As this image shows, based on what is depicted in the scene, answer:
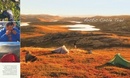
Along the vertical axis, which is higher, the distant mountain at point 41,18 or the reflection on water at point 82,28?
the distant mountain at point 41,18

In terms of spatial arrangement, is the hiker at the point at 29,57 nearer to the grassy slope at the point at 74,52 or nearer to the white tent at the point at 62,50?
the grassy slope at the point at 74,52

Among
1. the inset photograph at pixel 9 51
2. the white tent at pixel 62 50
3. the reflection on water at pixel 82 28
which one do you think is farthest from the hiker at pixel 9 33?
the reflection on water at pixel 82 28

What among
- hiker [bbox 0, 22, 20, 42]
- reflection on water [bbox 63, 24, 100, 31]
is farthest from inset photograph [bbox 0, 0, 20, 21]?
reflection on water [bbox 63, 24, 100, 31]

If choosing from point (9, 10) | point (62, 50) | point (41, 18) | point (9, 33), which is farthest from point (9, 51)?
point (62, 50)

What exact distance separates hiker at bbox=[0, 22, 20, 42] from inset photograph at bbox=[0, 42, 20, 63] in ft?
0.37

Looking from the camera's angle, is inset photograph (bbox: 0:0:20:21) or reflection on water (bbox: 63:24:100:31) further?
reflection on water (bbox: 63:24:100:31)

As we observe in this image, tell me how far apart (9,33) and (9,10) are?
1.71ft

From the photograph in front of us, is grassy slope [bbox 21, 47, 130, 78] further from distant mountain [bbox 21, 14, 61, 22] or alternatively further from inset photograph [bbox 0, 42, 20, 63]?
distant mountain [bbox 21, 14, 61, 22]

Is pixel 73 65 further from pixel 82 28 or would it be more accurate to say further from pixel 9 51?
pixel 9 51

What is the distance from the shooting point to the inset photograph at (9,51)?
11055 mm

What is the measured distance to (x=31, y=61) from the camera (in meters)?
11.3

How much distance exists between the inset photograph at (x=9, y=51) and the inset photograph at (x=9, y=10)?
569 millimetres

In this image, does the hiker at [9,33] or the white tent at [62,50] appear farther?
the white tent at [62,50]

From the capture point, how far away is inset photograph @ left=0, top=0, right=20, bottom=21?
36.5ft
